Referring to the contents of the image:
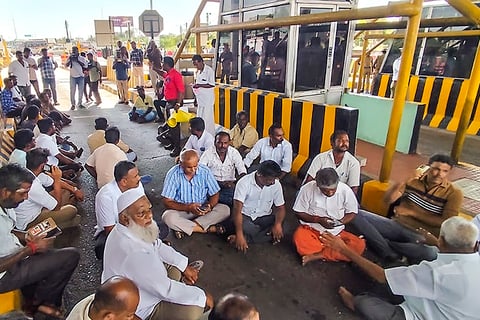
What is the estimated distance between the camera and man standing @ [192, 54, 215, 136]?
6.80m

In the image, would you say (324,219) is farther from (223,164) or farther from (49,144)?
(49,144)

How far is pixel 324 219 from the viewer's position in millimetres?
3398

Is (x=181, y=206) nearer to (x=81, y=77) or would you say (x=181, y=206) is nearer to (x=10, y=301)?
(x=10, y=301)

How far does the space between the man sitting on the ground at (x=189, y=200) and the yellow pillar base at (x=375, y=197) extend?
5.73 ft

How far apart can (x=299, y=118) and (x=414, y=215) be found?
2294mm

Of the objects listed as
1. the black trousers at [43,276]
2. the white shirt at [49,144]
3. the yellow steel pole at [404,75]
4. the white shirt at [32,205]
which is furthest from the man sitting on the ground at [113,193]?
the yellow steel pole at [404,75]

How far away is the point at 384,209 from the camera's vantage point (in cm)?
405

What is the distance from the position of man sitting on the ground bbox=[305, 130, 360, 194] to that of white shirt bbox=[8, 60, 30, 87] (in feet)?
31.3

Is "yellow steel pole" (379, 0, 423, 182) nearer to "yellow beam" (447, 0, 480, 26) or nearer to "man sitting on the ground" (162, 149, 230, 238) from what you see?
"yellow beam" (447, 0, 480, 26)

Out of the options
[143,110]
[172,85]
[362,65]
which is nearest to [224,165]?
[172,85]

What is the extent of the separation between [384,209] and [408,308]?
5.87ft

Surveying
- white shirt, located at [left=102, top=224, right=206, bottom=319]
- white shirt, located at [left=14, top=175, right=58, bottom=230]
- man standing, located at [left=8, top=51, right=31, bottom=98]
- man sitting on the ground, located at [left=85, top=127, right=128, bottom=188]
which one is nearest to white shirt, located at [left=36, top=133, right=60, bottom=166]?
man sitting on the ground, located at [left=85, top=127, right=128, bottom=188]

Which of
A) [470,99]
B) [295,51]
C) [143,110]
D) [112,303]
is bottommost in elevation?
[143,110]

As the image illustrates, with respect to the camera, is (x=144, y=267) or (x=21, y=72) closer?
(x=144, y=267)
